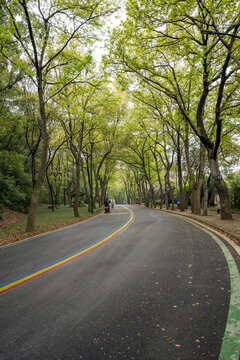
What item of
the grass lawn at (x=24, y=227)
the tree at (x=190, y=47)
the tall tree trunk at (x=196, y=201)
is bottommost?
the grass lawn at (x=24, y=227)

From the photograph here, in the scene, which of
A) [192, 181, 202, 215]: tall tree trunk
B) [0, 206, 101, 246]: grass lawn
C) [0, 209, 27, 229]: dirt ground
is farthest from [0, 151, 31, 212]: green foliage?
[192, 181, 202, 215]: tall tree trunk

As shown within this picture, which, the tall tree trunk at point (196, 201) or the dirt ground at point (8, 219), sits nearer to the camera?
the dirt ground at point (8, 219)

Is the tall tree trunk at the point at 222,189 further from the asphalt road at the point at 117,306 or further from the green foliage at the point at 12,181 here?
the green foliage at the point at 12,181

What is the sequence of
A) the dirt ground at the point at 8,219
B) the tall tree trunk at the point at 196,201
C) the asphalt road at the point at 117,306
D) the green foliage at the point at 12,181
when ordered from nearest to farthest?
the asphalt road at the point at 117,306 → the green foliage at the point at 12,181 → the dirt ground at the point at 8,219 → the tall tree trunk at the point at 196,201

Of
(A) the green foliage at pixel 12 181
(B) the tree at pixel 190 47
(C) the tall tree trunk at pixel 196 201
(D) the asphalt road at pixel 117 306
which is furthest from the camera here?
(C) the tall tree trunk at pixel 196 201

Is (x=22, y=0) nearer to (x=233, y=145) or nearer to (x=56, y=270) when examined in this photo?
(x=56, y=270)

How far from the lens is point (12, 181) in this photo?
14.0m

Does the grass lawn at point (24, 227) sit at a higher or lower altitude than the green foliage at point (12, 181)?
lower

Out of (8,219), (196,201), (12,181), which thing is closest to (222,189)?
(196,201)

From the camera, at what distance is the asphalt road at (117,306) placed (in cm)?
211

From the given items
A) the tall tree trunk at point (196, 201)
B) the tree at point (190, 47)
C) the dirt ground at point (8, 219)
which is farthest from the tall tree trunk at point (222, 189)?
the dirt ground at point (8, 219)

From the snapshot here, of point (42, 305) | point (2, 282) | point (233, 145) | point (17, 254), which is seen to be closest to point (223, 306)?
point (42, 305)

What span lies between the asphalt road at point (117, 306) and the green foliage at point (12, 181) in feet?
31.4

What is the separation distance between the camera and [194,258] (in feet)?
15.8
